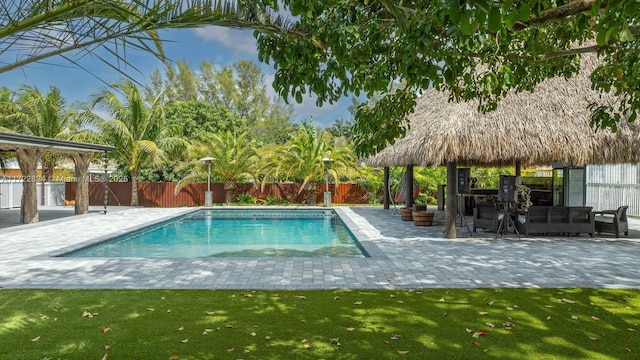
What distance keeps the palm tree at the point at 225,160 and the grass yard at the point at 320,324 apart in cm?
Answer: 1603

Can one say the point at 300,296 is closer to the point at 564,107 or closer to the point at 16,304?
the point at 16,304

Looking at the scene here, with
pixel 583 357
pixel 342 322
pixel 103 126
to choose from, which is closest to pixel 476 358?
pixel 583 357

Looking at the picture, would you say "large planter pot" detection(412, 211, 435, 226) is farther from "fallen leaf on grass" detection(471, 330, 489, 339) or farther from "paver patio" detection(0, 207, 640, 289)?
"fallen leaf on grass" detection(471, 330, 489, 339)

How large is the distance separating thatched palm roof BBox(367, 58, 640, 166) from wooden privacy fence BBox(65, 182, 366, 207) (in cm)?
1293

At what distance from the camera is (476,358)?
3.68 meters

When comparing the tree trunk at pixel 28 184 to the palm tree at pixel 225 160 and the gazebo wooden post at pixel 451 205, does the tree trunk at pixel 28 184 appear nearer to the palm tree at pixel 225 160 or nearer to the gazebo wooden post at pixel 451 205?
the palm tree at pixel 225 160

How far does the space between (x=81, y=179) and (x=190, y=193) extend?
254 inches

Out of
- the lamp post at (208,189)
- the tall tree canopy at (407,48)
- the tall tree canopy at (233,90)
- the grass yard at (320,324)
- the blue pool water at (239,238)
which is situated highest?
the tall tree canopy at (233,90)

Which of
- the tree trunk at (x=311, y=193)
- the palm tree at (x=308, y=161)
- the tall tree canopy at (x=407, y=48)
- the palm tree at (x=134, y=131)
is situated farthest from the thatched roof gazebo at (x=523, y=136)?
the palm tree at (x=134, y=131)

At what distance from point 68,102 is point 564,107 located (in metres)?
22.1

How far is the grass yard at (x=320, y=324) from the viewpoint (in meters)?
3.84

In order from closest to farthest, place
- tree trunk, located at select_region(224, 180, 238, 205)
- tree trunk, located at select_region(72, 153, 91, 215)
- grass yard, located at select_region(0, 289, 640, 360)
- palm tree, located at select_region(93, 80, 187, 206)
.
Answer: grass yard, located at select_region(0, 289, 640, 360) < tree trunk, located at select_region(72, 153, 91, 215) < palm tree, located at select_region(93, 80, 187, 206) < tree trunk, located at select_region(224, 180, 238, 205)

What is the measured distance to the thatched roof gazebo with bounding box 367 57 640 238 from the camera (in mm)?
10047

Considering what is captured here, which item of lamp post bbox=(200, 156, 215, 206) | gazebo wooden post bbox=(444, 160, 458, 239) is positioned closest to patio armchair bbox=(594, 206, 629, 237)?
gazebo wooden post bbox=(444, 160, 458, 239)
